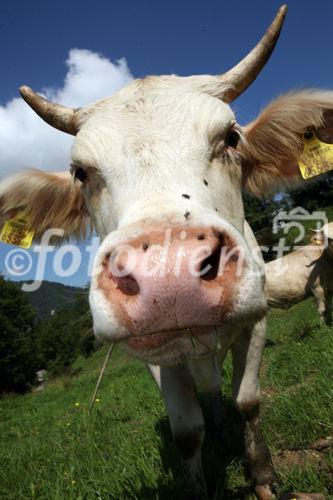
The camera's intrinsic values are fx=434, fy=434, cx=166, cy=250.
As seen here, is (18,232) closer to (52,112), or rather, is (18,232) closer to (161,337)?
(52,112)

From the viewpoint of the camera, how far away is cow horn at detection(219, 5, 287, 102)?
10.5 feet

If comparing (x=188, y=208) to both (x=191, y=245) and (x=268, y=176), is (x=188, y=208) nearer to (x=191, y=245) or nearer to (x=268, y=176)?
(x=191, y=245)

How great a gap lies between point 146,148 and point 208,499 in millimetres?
2220

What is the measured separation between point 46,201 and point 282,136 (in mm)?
2160

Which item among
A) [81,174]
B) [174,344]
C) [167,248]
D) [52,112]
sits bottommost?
[174,344]

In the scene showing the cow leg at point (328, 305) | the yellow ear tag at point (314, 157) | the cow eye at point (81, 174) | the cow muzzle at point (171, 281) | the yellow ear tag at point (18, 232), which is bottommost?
the cow leg at point (328, 305)

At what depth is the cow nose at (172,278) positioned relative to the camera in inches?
60.3

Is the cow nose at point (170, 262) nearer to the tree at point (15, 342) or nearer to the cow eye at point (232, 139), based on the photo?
the cow eye at point (232, 139)

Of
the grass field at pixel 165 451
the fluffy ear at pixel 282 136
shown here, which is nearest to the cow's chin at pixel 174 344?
the grass field at pixel 165 451

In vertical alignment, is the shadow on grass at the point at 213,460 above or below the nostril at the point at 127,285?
below

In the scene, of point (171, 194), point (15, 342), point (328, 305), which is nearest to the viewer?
point (171, 194)

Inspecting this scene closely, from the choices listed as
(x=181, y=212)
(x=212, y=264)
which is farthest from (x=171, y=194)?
(x=212, y=264)

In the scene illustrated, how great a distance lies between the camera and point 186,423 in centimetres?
305

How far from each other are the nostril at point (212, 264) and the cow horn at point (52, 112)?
7.26ft
